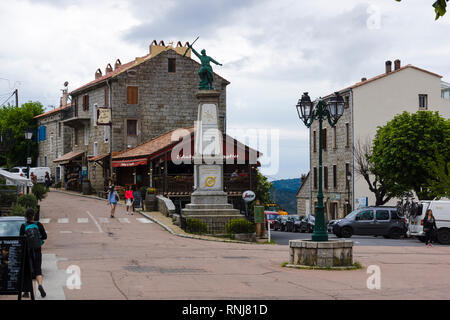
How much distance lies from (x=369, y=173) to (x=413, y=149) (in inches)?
382

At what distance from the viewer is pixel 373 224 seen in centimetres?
3325

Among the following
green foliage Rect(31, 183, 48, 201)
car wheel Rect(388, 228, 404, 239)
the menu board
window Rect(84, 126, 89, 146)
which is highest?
window Rect(84, 126, 89, 146)

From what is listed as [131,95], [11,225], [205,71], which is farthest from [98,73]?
[11,225]

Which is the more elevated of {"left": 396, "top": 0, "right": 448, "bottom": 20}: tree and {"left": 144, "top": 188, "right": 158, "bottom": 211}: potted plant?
{"left": 396, "top": 0, "right": 448, "bottom": 20}: tree

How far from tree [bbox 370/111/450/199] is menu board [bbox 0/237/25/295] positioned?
3610cm

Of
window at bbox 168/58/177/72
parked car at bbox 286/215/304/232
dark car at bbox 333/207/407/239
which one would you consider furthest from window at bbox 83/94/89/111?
dark car at bbox 333/207/407/239

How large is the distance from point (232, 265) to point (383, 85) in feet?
144

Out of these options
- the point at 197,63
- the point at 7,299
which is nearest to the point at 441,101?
the point at 197,63

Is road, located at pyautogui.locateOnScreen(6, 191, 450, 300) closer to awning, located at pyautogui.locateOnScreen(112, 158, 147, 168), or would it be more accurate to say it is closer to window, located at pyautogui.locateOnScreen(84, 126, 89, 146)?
awning, located at pyautogui.locateOnScreen(112, 158, 147, 168)

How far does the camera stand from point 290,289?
12.3 meters

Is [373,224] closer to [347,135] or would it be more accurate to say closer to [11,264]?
[347,135]

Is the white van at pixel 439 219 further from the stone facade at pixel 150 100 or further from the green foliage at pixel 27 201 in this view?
the stone facade at pixel 150 100

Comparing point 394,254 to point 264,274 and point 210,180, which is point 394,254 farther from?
point 210,180

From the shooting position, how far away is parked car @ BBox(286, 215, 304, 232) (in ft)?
148
